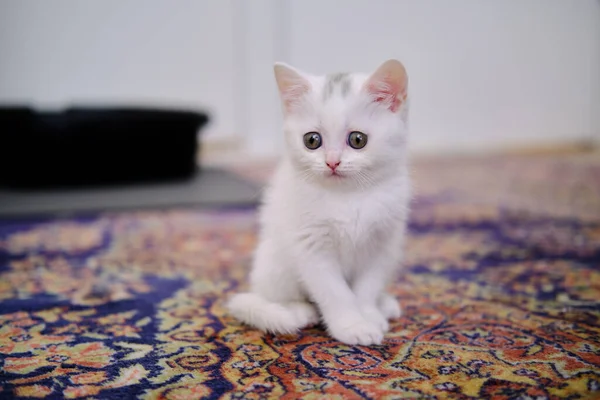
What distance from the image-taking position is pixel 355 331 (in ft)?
3.17

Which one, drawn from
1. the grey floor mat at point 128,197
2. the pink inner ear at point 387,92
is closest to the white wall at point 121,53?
the grey floor mat at point 128,197

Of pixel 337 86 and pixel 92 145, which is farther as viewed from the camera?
pixel 92 145

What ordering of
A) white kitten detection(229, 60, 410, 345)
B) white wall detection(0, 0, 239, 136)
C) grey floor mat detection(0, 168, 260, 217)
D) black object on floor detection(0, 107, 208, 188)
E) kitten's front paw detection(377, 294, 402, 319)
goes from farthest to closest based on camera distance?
white wall detection(0, 0, 239, 136), black object on floor detection(0, 107, 208, 188), grey floor mat detection(0, 168, 260, 217), kitten's front paw detection(377, 294, 402, 319), white kitten detection(229, 60, 410, 345)

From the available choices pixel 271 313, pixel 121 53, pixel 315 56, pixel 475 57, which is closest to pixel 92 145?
pixel 121 53

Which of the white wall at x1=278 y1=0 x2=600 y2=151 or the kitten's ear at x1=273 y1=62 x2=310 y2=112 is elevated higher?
the white wall at x1=278 y1=0 x2=600 y2=151

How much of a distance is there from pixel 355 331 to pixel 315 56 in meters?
3.05

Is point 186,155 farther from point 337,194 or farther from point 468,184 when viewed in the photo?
point 337,194

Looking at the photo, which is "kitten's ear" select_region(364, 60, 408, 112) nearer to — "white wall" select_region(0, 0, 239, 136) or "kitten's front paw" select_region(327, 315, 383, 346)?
"kitten's front paw" select_region(327, 315, 383, 346)

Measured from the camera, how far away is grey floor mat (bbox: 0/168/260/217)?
2.20 meters

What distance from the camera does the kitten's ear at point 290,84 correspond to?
3.18 ft

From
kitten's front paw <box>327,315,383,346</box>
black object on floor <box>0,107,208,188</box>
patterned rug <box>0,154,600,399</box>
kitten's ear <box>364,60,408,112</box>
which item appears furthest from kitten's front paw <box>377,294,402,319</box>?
black object on floor <box>0,107,208,188</box>

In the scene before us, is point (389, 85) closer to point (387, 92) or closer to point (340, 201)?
point (387, 92)

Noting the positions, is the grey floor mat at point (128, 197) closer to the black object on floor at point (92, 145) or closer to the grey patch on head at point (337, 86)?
the black object on floor at point (92, 145)

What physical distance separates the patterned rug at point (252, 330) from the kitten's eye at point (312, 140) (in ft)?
1.11
